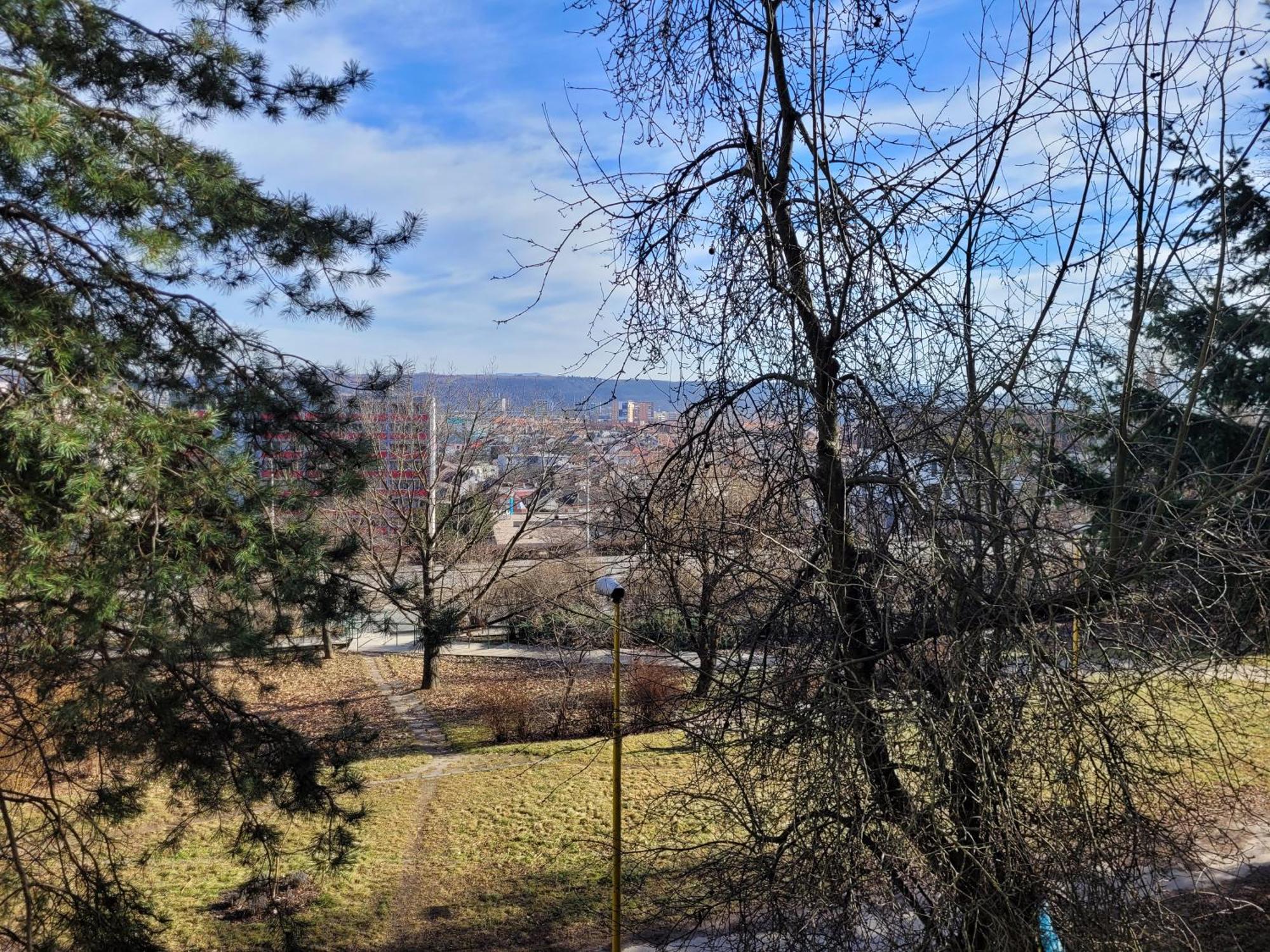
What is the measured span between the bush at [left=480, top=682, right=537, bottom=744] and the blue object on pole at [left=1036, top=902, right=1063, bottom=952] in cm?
1281

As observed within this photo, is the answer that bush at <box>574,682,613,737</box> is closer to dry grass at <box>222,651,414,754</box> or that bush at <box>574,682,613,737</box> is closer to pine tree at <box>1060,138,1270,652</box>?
dry grass at <box>222,651,414,754</box>

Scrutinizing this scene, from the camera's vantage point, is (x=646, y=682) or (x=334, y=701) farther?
(x=334, y=701)

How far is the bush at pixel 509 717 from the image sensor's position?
49.4 ft

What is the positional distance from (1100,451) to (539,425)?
15011 mm

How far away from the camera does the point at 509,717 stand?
15047mm

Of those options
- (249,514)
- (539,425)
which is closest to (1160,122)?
(249,514)

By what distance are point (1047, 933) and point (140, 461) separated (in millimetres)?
4302

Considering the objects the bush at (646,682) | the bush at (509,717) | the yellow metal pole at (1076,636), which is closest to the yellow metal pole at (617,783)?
the yellow metal pole at (1076,636)

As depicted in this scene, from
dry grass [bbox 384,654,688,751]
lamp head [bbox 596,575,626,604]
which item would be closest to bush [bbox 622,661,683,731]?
dry grass [bbox 384,654,688,751]

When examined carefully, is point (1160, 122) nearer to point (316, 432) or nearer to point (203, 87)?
point (316, 432)

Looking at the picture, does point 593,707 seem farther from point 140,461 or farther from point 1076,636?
point 1076,636

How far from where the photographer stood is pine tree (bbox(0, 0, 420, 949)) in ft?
14.5

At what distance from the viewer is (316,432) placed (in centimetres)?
639

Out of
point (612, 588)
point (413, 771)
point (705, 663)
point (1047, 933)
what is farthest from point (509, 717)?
point (1047, 933)
